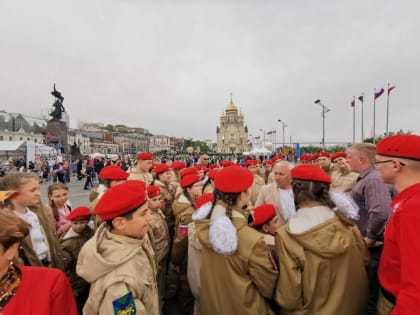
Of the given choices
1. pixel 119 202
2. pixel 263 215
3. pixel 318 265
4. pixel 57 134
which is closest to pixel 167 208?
pixel 263 215

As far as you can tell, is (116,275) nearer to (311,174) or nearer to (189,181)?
(311,174)

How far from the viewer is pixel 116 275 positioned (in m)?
1.68

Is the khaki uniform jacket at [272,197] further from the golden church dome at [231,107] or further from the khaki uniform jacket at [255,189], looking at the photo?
the golden church dome at [231,107]

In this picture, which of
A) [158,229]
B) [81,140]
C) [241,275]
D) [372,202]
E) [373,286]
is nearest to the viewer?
[241,275]

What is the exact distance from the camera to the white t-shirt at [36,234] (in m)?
2.46

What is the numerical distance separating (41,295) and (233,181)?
56.3 inches

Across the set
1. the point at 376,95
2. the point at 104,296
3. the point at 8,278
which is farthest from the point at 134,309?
the point at 376,95

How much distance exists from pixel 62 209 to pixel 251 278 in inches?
123

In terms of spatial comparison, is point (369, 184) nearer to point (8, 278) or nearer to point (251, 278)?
point (251, 278)

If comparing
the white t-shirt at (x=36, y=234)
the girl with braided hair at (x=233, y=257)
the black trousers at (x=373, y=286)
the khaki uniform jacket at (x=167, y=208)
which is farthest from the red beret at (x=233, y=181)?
the khaki uniform jacket at (x=167, y=208)

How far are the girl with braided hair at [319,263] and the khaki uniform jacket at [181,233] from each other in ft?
5.08

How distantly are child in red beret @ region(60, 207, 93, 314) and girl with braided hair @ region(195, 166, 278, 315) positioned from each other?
1525mm

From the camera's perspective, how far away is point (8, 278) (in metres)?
1.32

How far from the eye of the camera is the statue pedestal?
28486 mm
